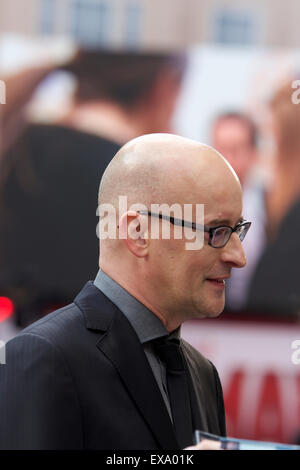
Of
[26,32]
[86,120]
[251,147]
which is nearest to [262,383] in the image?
[251,147]

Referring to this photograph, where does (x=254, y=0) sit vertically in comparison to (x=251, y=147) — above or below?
above

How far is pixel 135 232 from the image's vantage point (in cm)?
189

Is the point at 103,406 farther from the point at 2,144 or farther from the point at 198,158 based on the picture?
the point at 2,144

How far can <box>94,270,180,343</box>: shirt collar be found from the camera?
189cm

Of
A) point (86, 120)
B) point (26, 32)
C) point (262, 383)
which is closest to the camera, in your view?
point (262, 383)

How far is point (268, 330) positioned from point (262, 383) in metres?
0.59

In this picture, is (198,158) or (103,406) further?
(198,158)

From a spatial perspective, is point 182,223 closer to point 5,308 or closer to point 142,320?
point 142,320

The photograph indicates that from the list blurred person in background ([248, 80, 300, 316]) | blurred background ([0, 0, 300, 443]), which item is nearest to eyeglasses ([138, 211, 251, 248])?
blurred background ([0, 0, 300, 443])

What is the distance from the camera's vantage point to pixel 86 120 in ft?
32.3

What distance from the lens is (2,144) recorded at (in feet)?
32.4

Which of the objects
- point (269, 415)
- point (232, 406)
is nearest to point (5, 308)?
point (232, 406)
